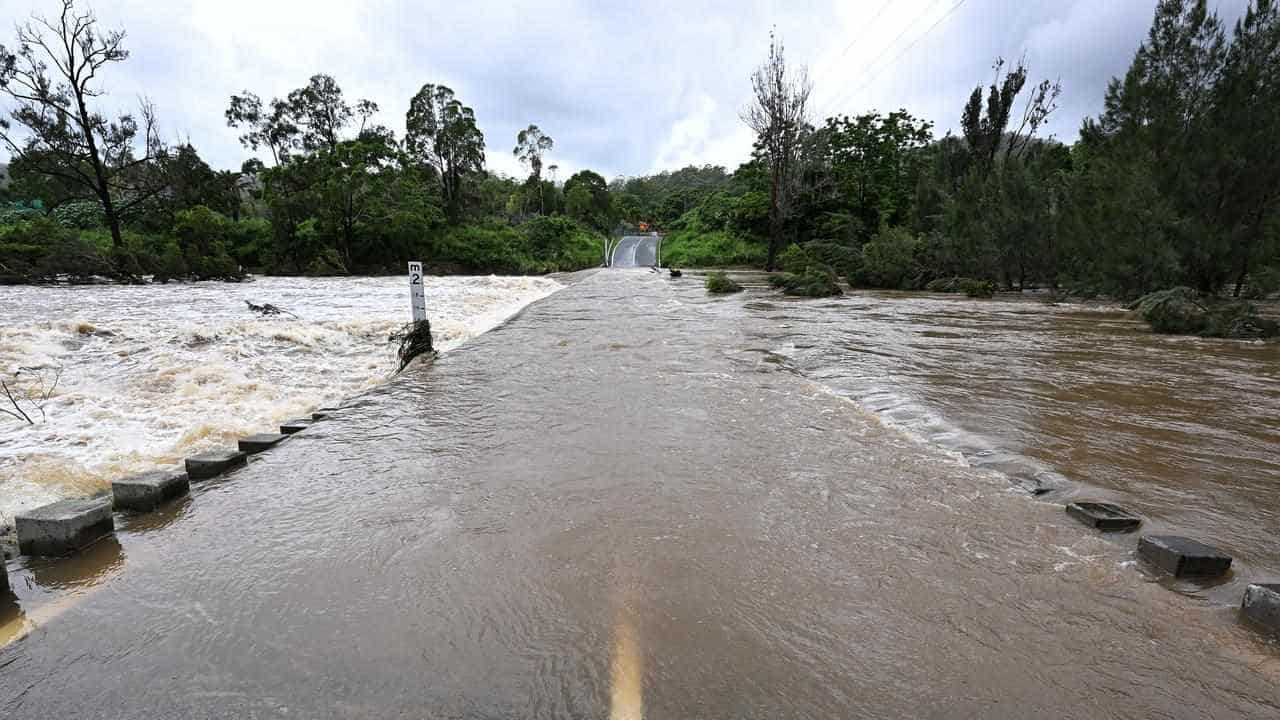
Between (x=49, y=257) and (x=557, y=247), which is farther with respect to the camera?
(x=557, y=247)

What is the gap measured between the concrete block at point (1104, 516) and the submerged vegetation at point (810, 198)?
1255 centimetres

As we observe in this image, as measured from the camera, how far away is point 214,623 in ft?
6.88

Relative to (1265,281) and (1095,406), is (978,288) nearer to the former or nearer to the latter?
(1265,281)

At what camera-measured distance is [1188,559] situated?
2275 mm

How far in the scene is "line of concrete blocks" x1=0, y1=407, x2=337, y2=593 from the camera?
261cm

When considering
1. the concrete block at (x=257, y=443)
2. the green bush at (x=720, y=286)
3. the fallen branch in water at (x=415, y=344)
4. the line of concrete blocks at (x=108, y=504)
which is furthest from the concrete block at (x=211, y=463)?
the green bush at (x=720, y=286)

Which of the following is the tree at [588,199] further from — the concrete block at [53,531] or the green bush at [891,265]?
the concrete block at [53,531]

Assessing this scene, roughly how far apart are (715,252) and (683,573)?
4012cm

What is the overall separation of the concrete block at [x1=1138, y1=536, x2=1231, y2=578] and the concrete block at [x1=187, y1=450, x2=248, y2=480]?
16.2 feet

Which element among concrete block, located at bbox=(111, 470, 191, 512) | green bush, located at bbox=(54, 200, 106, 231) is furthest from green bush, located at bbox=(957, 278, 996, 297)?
green bush, located at bbox=(54, 200, 106, 231)

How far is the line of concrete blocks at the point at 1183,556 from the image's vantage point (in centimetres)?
196

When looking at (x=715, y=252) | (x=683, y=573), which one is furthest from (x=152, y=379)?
(x=715, y=252)

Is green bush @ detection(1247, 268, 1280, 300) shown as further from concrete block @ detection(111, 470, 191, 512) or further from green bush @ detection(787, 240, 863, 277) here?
concrete block @ detection(111, 470, 191, 512)

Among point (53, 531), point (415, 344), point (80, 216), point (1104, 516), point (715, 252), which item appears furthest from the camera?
point (715, 252)
